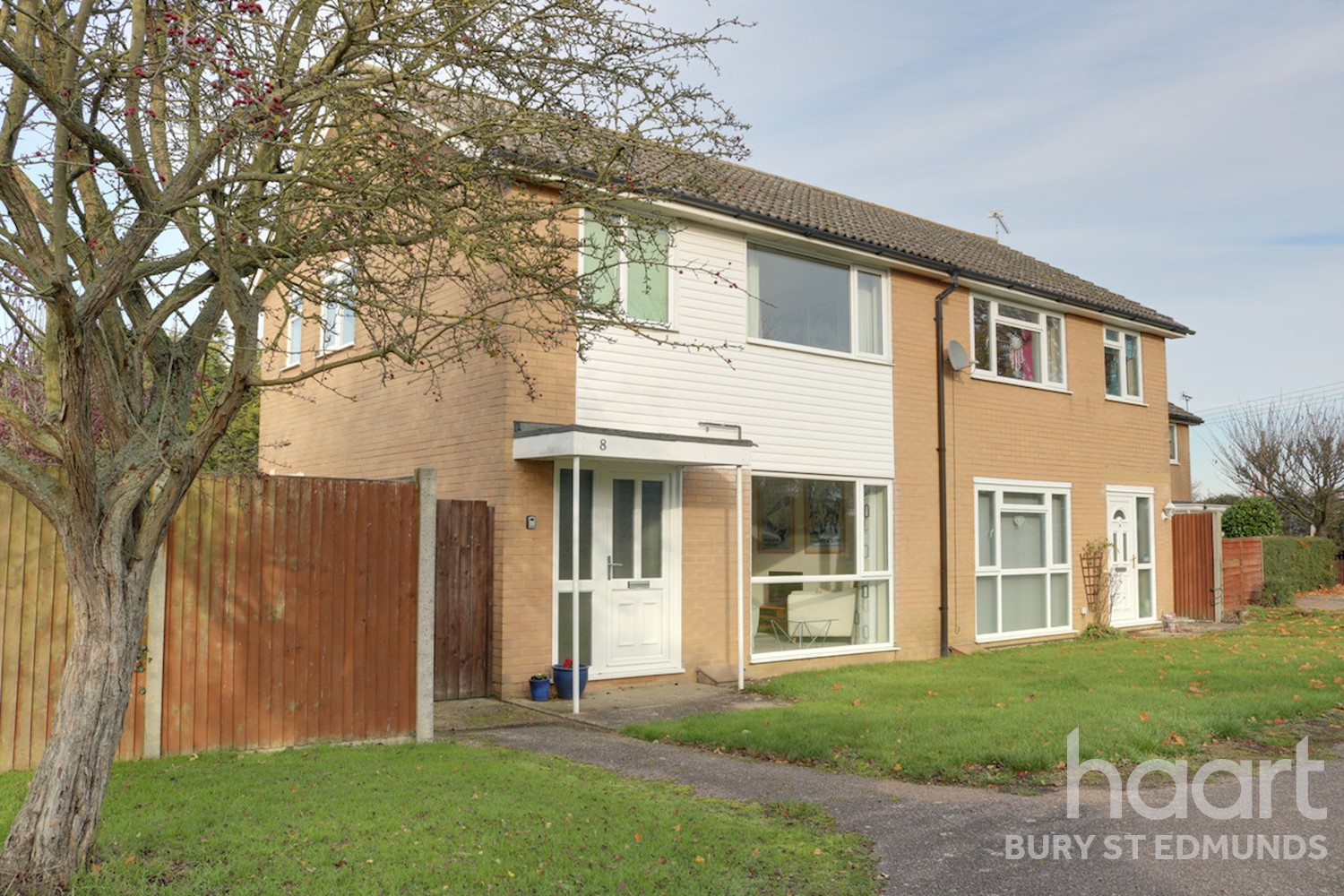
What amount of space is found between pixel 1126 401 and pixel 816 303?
25.9ft

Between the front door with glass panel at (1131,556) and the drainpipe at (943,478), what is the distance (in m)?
4.53

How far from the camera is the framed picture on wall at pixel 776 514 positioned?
12578mm

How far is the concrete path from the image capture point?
4.99 m

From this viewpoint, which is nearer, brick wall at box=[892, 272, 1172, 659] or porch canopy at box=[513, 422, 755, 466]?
porch canopy at box=[513, 422, 755, 466]

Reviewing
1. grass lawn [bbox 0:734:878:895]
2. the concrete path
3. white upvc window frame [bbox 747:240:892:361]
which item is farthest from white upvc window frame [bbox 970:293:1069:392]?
grass lawn [bbox 0:734:878:895]

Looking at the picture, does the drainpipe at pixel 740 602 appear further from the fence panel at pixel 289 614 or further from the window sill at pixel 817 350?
the fence panel at pixel 289 614

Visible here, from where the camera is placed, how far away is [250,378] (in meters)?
5.07

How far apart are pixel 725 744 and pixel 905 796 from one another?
1983 millimetres

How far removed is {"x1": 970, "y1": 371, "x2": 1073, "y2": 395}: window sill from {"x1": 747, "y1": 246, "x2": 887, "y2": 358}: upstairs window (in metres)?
2.07

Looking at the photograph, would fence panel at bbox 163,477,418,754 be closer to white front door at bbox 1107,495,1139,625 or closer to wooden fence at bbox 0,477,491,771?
wooden fence at bbox 0,477,491,771

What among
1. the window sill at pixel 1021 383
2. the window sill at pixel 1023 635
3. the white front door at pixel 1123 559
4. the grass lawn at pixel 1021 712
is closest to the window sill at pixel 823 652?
the grass lawn at pixel 1021 712

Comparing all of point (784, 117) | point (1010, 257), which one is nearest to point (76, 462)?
point (784, 117)

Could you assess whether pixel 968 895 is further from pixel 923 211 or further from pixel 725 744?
pixel 923 211

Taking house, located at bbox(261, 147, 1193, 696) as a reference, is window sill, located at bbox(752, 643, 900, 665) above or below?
below
